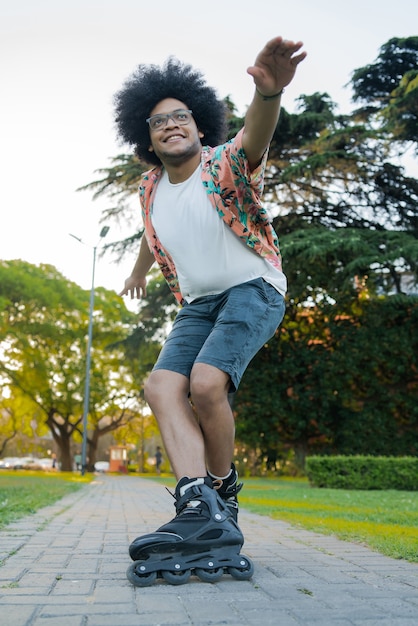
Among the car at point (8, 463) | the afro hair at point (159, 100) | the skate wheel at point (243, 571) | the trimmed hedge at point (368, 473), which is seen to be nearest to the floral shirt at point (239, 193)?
the afro hair at point (159, 100)

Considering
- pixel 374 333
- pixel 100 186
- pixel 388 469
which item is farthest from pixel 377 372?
pixel 100 186

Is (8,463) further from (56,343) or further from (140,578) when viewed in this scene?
(140,578)

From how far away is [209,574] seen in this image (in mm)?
2496

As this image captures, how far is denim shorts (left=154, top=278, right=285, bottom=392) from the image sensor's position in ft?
9.45

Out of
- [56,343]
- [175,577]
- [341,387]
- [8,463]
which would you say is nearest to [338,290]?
[341,387]

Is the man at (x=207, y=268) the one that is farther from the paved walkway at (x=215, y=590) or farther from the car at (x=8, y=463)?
the car at (x=8, y=463)

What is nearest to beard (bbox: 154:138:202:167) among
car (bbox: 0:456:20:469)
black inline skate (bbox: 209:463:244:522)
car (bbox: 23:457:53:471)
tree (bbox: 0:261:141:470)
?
black inline skate (bbox: 209:463:244:522)

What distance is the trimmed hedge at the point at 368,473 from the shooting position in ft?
48.2

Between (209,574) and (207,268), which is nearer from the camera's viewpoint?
(209,574)

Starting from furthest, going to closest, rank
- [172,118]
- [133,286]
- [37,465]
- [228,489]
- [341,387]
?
[37,465], [341,387], [133,286], [172,118], [228,489]

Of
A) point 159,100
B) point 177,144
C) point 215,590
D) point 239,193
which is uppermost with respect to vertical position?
point 159,100

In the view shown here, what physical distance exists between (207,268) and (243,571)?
1309mm

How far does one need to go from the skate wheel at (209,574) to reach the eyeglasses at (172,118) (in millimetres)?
2032

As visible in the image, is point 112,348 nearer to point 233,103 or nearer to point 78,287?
point 233,103
